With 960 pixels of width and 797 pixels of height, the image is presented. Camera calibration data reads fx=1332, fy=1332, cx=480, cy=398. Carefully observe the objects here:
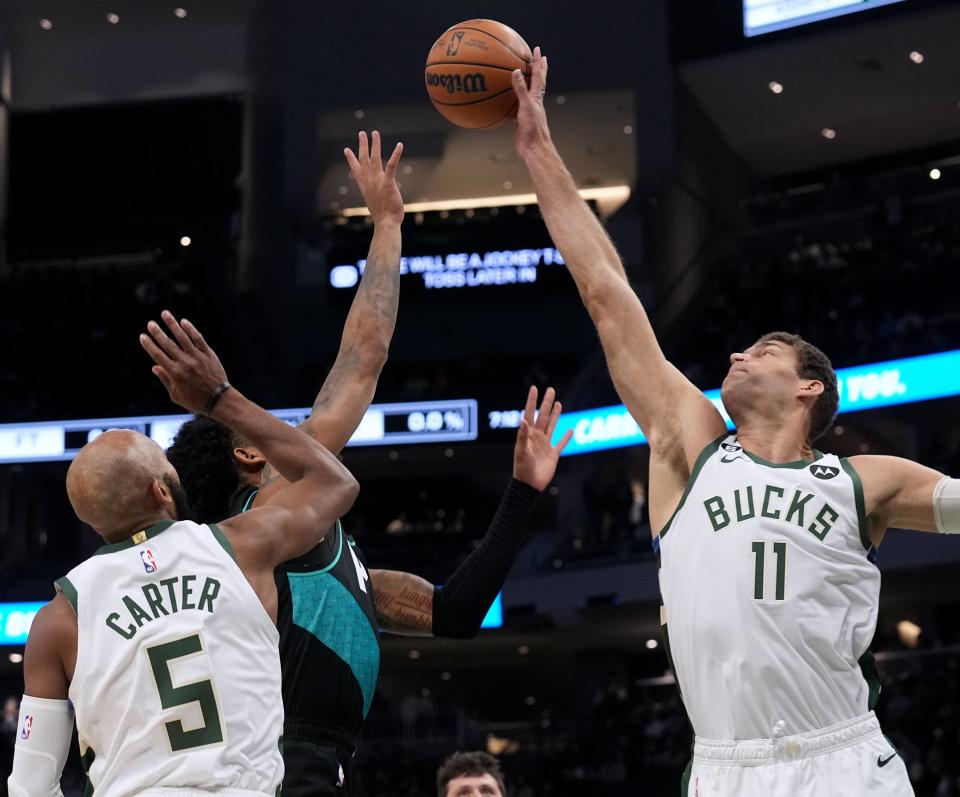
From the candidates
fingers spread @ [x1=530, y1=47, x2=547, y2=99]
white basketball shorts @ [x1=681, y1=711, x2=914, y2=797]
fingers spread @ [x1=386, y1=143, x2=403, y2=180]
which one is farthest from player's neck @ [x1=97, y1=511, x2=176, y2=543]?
fingers spread @ [x1=530, y1=47, x2=547, y2=99]

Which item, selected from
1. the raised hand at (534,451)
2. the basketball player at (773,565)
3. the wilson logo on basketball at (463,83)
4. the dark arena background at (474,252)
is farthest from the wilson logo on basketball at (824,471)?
the dark arena background at (474,252)

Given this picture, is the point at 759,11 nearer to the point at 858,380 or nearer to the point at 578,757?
the point at 858,380

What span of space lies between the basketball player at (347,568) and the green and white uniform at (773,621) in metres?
0.95

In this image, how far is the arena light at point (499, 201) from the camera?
23.4 metres

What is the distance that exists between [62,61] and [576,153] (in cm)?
917

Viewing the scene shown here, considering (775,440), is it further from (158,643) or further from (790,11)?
(790,11)

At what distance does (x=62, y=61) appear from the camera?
922 inches

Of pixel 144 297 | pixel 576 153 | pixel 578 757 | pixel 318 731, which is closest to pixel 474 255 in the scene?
pixel 576 153

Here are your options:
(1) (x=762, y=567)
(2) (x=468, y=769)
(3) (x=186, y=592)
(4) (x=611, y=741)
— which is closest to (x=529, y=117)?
(1) (x=762, y=567)

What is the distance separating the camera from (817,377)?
3.64 metres

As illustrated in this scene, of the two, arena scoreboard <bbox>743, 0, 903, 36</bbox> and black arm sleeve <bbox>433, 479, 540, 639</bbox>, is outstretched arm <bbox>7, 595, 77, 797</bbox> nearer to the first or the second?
black arm sleeve <bbox>433, 479, 540, 639</bbox>

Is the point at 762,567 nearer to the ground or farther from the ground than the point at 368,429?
nearer to the ground

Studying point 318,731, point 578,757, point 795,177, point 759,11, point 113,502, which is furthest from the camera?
point 795,177

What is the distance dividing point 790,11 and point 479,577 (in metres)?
18.1
